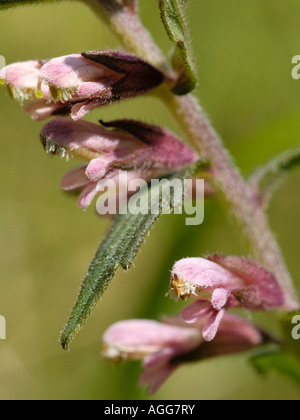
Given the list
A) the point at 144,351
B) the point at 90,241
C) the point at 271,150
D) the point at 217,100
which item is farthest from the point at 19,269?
the point at 144,351

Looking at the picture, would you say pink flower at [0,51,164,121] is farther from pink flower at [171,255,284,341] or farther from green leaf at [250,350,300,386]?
green leaf at [250,350,300,386]

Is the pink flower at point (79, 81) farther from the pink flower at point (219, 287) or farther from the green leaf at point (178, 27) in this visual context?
the pink flower at point (219, 287)

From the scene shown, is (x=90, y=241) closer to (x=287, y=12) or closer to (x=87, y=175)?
(x=287, y=12)

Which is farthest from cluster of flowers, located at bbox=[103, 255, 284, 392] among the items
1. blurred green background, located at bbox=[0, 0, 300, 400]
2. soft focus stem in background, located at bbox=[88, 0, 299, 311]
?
blurred green background, located at bbox=[0, 0, 300, 400]

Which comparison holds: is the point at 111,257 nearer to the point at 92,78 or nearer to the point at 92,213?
the point at 92,78

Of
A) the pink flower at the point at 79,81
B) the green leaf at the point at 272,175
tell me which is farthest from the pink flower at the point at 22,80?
the green leaf at the point at 272,175

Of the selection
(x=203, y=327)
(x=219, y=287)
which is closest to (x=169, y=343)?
(x=203, y=327)


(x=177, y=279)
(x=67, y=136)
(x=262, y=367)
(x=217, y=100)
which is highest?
(x=217, y=100)
